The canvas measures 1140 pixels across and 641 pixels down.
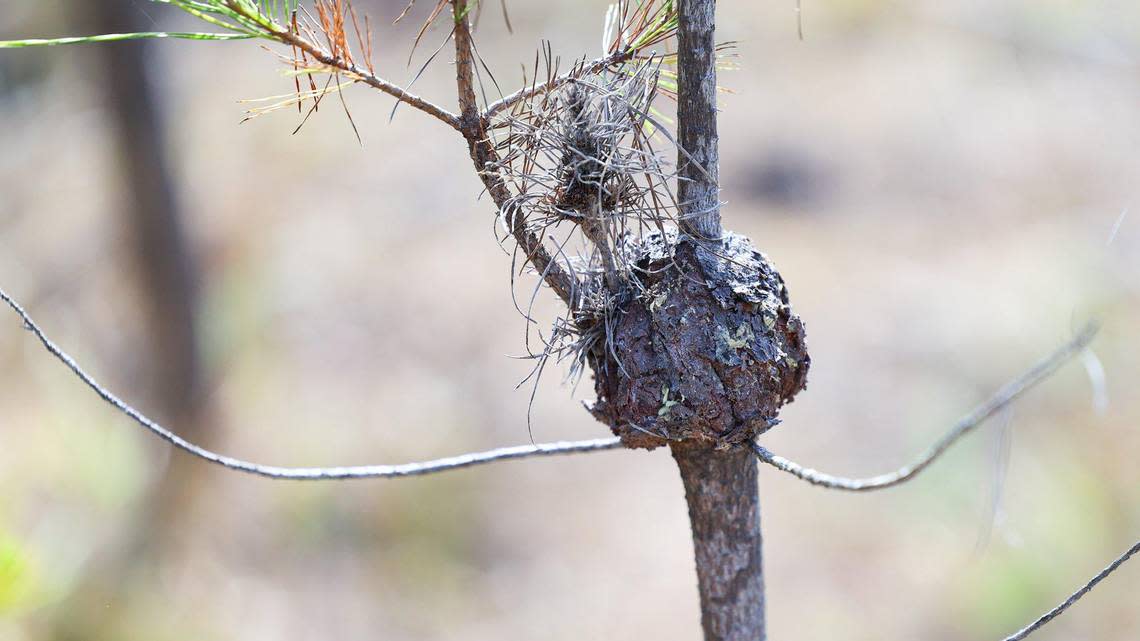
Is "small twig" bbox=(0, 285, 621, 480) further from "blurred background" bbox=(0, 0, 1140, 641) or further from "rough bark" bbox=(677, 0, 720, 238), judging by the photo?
"blurred background" bbox=(0, 0, 1140, 641)

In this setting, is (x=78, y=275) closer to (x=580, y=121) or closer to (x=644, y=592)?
(x=644, y=592)

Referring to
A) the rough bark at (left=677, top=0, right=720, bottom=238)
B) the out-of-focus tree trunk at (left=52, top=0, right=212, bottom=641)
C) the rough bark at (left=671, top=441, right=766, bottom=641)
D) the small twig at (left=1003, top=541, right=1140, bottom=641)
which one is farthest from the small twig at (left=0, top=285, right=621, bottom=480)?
the out-of-focus tree trunk at (left=52, top=0, right=212, bottom=641)

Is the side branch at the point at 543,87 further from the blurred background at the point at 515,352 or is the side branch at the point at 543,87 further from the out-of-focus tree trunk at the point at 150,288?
the out-of-focus tree trunk at the point at 150,288

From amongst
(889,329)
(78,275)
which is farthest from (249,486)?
(889,329)

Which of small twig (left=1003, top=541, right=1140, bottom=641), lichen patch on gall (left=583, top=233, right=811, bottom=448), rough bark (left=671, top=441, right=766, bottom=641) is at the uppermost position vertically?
lichen patch on gall (left=583, top=233, right=811, bottom=448)

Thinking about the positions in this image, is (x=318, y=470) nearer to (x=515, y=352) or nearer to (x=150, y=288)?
(x=515, y=352)

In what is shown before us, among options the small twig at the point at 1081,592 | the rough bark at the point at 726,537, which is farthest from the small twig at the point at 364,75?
the small twig at the point at 1081,592
